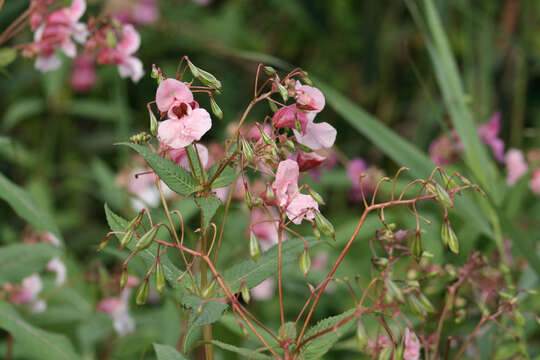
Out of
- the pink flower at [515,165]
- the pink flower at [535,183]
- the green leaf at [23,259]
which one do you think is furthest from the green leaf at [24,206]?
the pink flower at [535,183]

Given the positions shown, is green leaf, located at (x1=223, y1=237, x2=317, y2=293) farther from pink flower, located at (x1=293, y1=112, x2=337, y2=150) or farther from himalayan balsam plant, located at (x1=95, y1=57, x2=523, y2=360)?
pink flower, located at (x1=293, y1=112, x2=337, y2=150)

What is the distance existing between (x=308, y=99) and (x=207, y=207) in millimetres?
A: 159

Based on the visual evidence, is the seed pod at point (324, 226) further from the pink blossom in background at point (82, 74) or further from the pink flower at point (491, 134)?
the pink blossom in background at point (82, 74)

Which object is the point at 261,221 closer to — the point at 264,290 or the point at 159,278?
the point at 159,278

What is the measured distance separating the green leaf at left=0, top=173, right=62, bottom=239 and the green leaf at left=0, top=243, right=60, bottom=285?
10cm

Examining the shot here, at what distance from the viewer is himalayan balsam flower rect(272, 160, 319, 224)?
0.63 metres

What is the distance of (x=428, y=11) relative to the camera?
1240mm

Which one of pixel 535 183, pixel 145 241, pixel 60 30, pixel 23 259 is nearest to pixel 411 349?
pixel 145 241

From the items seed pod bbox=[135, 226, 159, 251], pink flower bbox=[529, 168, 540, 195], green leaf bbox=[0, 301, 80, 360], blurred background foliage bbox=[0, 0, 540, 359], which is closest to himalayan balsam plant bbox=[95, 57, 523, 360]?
seed pod bbox=[135, 226, 159, 251]

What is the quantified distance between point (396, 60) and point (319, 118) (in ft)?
1.81

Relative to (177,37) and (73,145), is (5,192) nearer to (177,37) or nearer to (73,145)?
(73,145)

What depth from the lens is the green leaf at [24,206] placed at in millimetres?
911

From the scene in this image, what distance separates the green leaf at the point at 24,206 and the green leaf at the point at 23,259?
10 centimetres

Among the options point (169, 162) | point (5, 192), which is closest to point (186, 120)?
point (169, 162)
